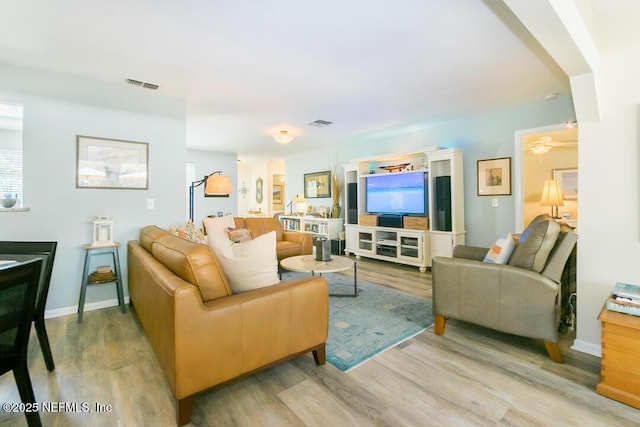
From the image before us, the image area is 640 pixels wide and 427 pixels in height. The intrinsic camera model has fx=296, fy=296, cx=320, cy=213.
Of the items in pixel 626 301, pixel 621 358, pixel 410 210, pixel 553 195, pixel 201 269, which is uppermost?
pixel 553 195

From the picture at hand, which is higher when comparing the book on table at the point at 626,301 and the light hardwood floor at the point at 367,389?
the book on table at the point at 626,301

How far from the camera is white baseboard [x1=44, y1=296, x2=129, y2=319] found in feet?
9.36

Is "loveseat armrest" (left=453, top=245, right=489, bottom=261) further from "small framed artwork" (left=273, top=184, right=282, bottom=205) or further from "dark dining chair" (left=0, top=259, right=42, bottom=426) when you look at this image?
"small framed artwork" (left=273, top=184, right=282, bottom=205)

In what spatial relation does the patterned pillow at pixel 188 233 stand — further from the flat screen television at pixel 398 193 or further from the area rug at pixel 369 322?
the flat screen television at pixel 398 193

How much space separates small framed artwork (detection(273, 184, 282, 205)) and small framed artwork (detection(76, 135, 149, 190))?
6.26 metres

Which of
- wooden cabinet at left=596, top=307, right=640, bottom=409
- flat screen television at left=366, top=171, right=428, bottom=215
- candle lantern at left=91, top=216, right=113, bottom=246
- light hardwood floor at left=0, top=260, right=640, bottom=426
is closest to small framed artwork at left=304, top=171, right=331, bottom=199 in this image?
flat screen television at left=366, top=171, right=428, bottom=215

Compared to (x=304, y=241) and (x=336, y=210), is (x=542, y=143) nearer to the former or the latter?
(x=336, y=210)

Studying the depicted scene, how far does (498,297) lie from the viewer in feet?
6.98

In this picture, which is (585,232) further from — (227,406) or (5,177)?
(5,177)

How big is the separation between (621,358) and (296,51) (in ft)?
9.59

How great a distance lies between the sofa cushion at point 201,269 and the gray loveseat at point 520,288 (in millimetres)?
1700

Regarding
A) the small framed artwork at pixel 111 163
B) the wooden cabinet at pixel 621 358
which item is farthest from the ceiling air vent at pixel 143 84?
the wooden cabinet at pixel 621 358

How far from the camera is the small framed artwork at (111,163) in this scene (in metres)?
3.02

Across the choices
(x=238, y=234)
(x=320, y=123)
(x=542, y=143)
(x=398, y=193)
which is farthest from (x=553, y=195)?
(x=238, y=234)
